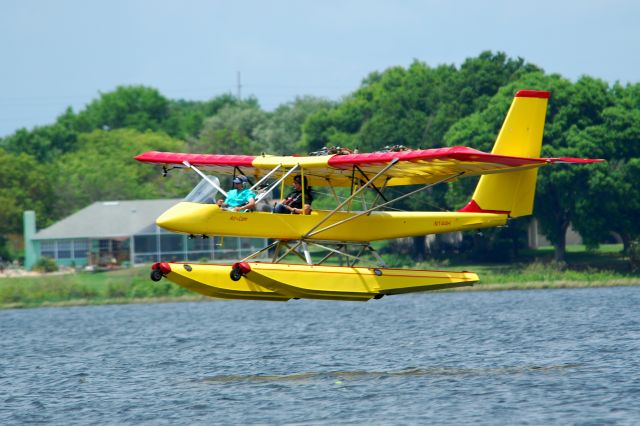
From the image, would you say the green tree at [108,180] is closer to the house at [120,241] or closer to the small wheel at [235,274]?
the house at [120,241]

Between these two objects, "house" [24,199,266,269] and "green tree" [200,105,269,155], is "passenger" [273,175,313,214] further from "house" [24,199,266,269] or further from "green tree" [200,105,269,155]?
"green tree" [200,105,269,155]

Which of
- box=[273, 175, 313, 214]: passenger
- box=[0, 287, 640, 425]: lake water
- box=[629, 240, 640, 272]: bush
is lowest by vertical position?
box=[0, 287, 640, 425]: lake water

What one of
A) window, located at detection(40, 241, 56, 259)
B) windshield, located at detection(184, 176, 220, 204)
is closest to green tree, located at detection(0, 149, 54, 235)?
window, located at detection(40, 241, 56, 259)

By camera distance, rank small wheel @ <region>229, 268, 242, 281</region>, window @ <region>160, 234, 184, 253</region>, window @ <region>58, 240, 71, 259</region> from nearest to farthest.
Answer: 1. small wheel @ <region>229, 268, 242, 281</region>
2. window @ <region>160, 234, 184, 253</region>
3. window @ <region>58, 240, 71, 259</region>

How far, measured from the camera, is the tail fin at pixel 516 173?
25125mm

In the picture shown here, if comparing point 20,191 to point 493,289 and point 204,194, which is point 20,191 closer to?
point 493,289

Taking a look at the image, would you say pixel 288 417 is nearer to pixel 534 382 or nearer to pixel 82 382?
pixel 534 382

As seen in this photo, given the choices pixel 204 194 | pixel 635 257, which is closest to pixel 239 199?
pixel 204 194

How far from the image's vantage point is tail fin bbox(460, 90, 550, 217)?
25.1m

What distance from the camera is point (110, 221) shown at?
72625 millimetres

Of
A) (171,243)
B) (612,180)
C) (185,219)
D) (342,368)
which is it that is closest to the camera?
(185,219)

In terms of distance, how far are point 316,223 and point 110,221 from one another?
1987 inches

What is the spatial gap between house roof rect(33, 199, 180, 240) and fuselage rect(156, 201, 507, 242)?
45.3 metres

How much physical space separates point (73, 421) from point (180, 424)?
2157mm
